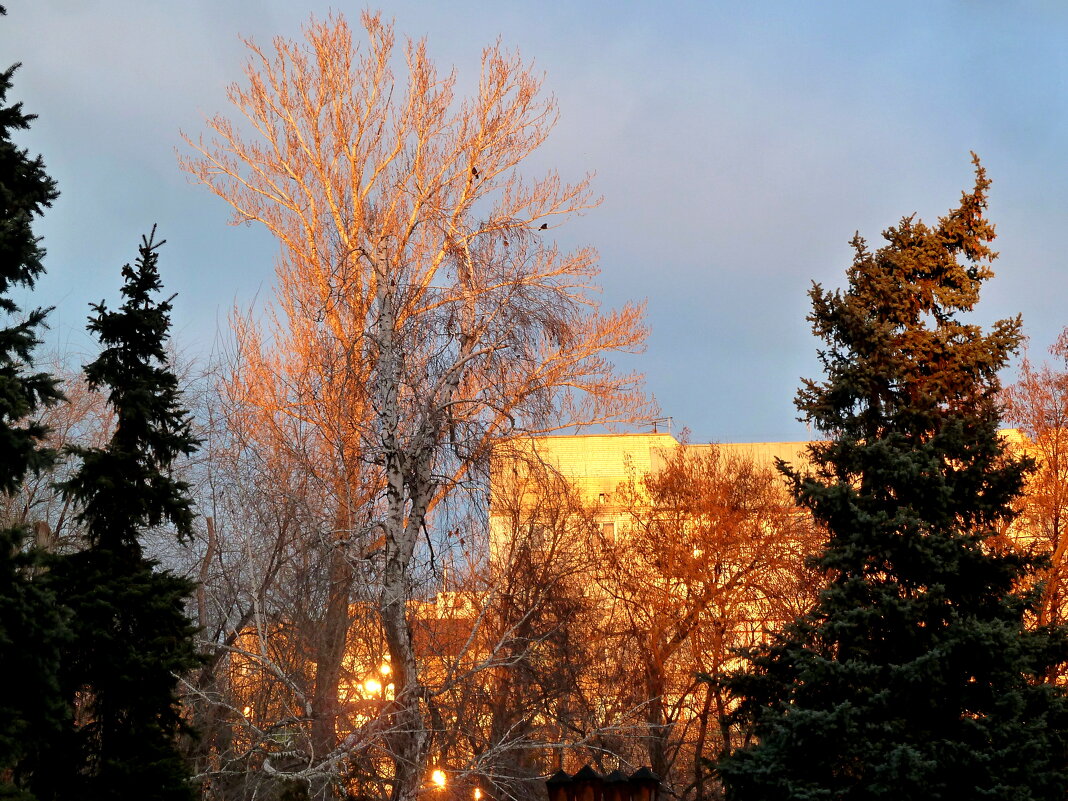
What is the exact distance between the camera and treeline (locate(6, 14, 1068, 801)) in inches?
496

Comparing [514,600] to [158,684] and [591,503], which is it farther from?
[158,684]

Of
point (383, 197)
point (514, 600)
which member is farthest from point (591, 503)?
point (383, 197)

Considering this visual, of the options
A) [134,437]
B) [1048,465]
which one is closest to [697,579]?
[1048,465]

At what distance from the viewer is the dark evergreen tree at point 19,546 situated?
1050 centimetres

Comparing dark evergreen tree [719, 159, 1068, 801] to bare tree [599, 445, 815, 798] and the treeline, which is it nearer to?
the treeline

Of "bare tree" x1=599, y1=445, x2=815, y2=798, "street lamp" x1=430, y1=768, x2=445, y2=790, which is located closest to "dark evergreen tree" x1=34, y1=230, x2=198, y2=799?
"street lamp" x1=430, y1=768, x2=445, y2=790

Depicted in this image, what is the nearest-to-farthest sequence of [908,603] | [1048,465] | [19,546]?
1. [19,546]
2. [908,603]
3. [1048,465]

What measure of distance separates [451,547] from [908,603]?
20.5 ft

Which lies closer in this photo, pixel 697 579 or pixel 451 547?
pixel 451 547

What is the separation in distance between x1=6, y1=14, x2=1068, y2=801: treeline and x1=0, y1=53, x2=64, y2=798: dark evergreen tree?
0.12ft

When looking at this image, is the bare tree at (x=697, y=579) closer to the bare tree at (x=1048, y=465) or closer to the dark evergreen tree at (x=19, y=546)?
the bare tree at (x=1048, y=465)

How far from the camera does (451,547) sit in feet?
51.6

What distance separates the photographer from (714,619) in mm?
24234

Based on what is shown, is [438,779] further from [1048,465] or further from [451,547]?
[1048,465]
